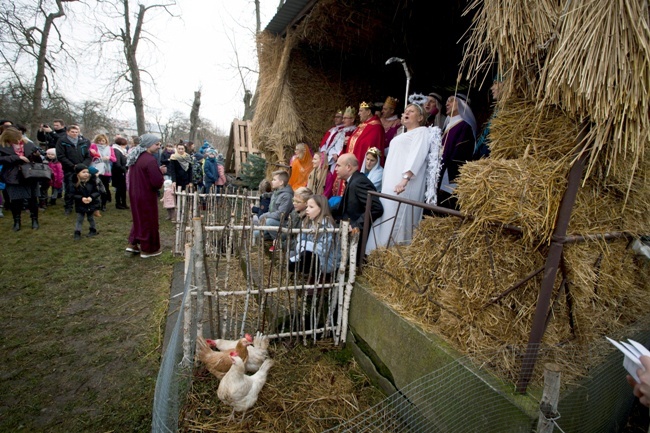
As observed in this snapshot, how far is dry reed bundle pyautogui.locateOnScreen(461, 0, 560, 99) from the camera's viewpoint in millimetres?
1613

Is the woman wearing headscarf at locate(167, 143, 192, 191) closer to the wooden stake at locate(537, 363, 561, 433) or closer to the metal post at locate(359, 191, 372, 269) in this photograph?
the metal post at locate(359, 191, 372, 269)

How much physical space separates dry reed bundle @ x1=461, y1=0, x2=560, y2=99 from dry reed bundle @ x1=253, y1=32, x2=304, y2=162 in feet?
14.2

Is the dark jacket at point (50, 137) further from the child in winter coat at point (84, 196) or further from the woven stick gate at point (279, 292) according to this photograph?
the woven stick gate at point (279, 292)

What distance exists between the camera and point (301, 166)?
6.02 meters

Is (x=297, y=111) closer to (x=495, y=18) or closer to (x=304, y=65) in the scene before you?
(x=304, y=65)

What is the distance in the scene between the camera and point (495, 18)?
5.76ft

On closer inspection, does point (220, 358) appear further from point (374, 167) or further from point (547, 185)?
point (374, 167)

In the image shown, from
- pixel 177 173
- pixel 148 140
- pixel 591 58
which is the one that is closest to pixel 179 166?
pixel 177 173

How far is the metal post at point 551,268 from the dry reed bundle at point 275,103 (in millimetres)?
4852

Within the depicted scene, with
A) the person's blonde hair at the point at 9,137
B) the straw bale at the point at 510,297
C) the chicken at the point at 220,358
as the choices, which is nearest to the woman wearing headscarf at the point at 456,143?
the straw bale at the point at 510,297

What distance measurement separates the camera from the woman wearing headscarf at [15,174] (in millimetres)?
5762

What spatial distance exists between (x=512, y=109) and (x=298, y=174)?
4.38 meters

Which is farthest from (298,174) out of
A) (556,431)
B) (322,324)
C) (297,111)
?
(556,431)

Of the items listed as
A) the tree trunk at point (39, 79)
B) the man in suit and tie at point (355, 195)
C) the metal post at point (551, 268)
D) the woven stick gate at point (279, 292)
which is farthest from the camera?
the tree trunk at point (39, 79)
